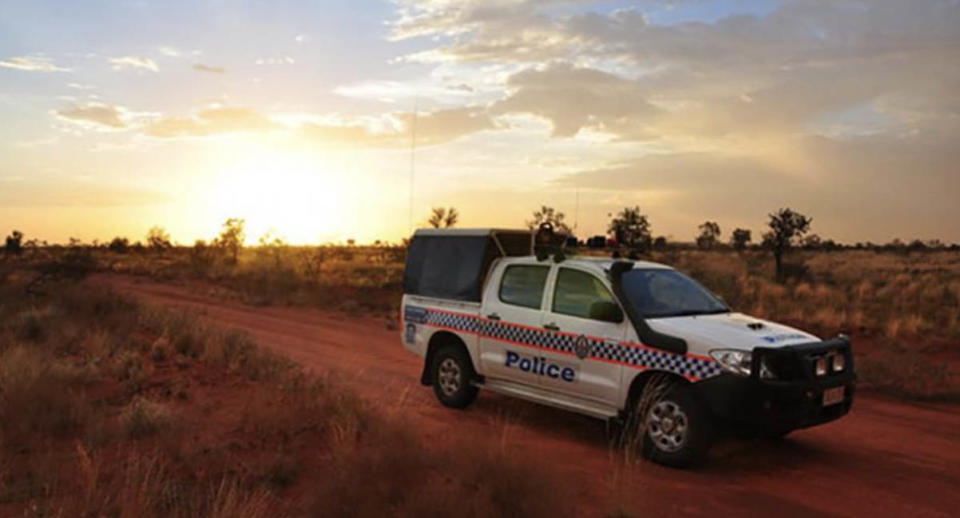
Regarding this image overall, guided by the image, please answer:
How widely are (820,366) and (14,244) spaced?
52.0 metres

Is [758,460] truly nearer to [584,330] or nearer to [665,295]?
[665,295]

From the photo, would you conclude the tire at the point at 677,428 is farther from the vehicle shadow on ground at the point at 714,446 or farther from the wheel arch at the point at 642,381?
the vehicle shadow on ground at the point at 714,446

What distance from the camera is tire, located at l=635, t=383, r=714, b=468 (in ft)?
24.3

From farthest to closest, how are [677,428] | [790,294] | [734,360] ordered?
[790,294], [677,428], [734,360]

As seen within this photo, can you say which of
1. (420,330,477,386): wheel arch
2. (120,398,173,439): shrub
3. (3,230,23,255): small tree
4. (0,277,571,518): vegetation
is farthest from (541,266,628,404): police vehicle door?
(3,230,23,255): small tree

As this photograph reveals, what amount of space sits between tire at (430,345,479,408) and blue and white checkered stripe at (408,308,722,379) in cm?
36

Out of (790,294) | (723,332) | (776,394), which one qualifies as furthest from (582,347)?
(790,294)

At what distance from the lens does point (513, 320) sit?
9273 millimetres

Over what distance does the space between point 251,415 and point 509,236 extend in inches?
152

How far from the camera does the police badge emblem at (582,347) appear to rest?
331 inches

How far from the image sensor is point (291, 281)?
1214 inches

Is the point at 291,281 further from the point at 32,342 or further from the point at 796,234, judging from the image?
the point at 796,234

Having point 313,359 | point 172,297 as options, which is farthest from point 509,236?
point 172,297

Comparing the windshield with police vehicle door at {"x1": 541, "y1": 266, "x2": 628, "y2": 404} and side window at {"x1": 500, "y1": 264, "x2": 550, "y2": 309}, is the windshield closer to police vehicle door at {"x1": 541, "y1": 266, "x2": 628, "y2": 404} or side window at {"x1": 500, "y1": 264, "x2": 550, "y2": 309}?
police vehicle door at {"x1": 541, "y1": 266, "x2": 628, "y2": 404}
